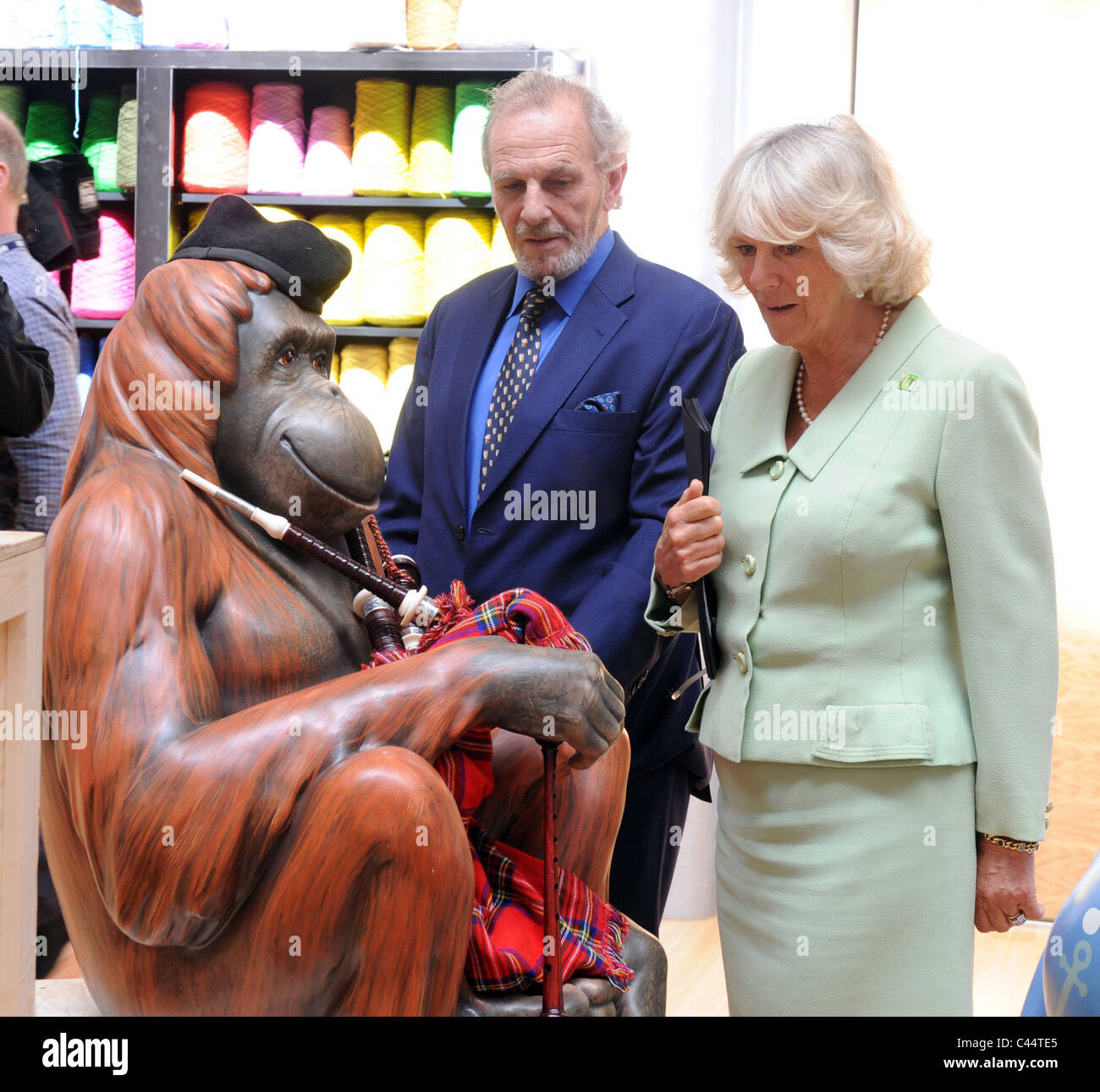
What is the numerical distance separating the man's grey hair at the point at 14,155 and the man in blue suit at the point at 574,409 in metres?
1.18

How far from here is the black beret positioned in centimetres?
142

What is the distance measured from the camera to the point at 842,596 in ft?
4.65

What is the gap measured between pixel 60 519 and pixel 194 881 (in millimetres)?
404

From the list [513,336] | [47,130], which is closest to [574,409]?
[513,336]

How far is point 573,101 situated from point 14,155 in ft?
4.45

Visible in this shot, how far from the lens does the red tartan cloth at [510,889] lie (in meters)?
1.33

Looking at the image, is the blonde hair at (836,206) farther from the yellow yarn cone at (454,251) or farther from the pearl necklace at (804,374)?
the yellow yarn cone at (454,251)

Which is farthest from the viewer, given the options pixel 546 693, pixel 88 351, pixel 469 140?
pixel 88 351

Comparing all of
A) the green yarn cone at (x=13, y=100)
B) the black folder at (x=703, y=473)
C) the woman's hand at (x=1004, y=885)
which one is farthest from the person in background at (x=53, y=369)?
the woman's hand at (x=1004, y=885)

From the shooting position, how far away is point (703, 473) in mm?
Answer: 1462

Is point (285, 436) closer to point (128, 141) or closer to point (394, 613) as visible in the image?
point (394, 613)

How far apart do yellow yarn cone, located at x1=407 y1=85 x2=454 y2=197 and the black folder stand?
217 cm

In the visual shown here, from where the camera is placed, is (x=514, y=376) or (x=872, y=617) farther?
(x=514, y=376)

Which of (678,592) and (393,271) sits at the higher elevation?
(393,271)
